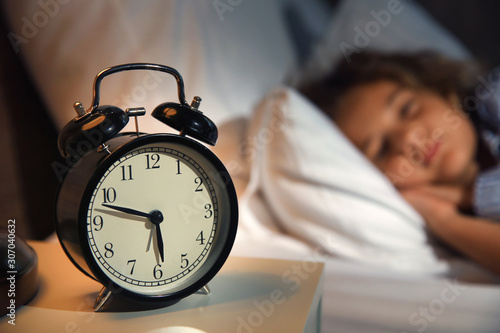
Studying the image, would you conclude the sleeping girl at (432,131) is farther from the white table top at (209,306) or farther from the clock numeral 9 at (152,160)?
the clock numeral 9 at (152,160)

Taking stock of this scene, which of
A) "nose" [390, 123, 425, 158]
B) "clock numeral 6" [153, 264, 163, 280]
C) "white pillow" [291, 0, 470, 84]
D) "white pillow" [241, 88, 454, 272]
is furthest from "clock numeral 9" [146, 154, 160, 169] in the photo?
"white pillow" [291, 0, 470, 84]

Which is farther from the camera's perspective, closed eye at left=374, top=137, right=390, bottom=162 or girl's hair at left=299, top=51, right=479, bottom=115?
girl's hair at left=299, top=51, right=479, bottom=115

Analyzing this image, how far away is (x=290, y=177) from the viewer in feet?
3.26

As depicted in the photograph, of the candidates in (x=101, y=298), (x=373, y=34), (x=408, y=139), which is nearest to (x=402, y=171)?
(x=408, y=139)

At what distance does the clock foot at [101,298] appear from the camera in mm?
522

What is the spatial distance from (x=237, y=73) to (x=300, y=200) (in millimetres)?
471

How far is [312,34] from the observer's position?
173 centimetres

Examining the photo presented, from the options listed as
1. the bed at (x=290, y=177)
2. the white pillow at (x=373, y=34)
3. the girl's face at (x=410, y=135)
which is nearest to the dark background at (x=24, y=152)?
the bed at (x=290, y=177)

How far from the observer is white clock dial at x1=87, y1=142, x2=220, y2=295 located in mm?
491

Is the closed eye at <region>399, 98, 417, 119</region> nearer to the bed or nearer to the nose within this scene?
the nose

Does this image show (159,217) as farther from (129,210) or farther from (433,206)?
(433,206)

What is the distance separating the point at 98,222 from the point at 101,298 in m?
0.10

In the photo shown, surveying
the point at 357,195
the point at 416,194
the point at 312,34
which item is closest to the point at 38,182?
the point at 357,195

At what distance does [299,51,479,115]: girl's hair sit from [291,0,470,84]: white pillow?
39 millimetres
